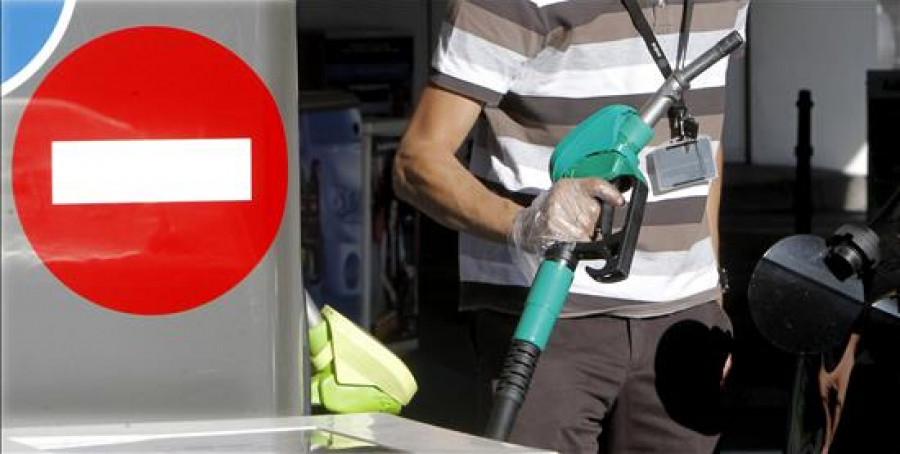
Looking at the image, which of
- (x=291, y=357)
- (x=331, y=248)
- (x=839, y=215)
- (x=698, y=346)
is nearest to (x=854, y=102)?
(x=839, y=215)

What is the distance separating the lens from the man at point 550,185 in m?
3.22

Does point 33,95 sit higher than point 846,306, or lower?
higher

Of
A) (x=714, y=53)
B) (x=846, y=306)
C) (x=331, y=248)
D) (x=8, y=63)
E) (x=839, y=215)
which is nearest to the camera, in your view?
(x=8, y=63)

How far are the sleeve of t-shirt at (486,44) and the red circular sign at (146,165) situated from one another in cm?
113

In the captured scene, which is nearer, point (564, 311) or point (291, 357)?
point (291, 357)

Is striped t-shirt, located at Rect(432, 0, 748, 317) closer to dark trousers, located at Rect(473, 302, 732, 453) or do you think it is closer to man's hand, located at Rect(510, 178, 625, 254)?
dark trousers, located at Rect(473, 302, 732, 453)

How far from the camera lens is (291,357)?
217 centimetres

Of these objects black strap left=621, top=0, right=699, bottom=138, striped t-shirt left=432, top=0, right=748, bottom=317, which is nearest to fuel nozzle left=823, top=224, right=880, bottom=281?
black strap left=621, top=0, right=699, bottom=138

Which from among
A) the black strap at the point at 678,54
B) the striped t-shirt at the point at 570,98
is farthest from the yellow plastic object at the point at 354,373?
the black strap at the point at 678,54

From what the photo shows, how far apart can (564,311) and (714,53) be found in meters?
0.56

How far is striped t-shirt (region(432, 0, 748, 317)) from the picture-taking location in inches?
127

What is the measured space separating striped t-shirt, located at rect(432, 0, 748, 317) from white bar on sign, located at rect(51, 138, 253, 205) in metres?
1.20

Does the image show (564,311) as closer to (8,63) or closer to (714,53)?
(714,53)

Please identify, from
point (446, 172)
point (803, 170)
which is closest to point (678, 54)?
point (446, 172)
